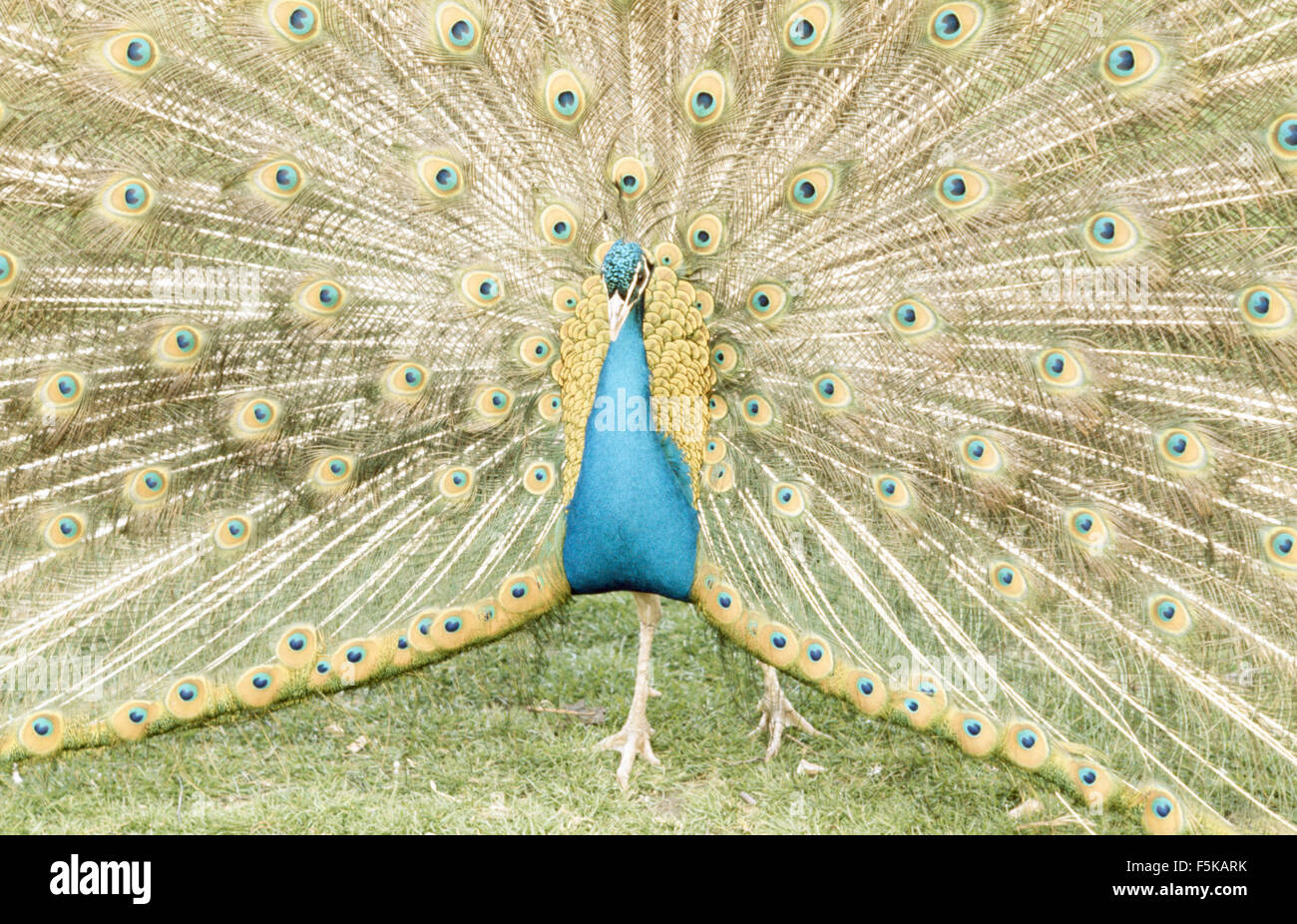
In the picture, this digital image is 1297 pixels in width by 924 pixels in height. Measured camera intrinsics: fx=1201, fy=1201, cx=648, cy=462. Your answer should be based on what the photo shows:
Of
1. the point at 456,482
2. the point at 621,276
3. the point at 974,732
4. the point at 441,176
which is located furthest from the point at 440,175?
the point at 974,732

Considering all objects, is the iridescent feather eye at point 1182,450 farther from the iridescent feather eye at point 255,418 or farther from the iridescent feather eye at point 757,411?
the iridescent feather eye at point 255,418

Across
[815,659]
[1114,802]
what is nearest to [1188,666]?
[1114,802]

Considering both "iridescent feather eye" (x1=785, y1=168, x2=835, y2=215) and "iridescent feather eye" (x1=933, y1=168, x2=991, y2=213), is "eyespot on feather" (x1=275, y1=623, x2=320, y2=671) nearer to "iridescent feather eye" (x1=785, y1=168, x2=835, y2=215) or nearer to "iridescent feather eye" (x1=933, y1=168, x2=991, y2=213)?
"iridescent feather eye" (x1=785, y1=168, x2=835, y2=215)

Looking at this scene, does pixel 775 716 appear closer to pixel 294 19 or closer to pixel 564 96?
pixel 564 96

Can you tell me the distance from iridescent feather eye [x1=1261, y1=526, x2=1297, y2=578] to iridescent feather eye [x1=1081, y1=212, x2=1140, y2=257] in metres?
0.73

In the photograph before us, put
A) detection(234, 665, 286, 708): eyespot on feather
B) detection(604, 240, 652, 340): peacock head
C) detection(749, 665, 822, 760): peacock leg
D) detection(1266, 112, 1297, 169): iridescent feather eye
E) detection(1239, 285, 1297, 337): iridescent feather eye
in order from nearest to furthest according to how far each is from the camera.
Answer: detection(1266, 112, 1297, 169): iridescent feather eye → detection(1239, 285, 1297, 337): iridescent feather eye → detection(604, 240, 652, 340): peacock head → detection(234, 665, 286, 708): eyespot on feather → detection(749, 665, 822, 760): peacock leg

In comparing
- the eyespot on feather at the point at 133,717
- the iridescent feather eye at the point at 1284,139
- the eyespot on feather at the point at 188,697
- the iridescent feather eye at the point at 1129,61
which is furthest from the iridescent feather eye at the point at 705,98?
the eyespot on feather at the point at 133,717

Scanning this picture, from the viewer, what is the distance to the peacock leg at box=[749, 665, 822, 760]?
3.68m

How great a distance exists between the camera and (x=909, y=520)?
Result: 3020mm

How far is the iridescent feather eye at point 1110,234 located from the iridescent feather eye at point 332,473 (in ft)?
6.29

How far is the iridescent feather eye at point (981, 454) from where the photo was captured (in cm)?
293

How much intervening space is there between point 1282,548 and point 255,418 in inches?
98.9

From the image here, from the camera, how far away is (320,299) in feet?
10.1

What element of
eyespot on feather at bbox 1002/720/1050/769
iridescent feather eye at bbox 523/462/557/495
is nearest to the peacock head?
iridescent feather eye at bbox 523/462/557/495
